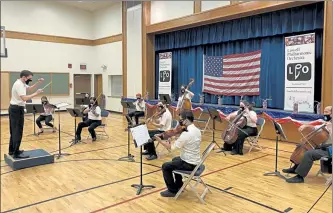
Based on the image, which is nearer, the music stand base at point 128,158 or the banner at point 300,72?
the music stand base at point 128,158

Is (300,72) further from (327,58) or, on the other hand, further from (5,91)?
(5,91)

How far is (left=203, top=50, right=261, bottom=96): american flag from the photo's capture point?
9.94 metres

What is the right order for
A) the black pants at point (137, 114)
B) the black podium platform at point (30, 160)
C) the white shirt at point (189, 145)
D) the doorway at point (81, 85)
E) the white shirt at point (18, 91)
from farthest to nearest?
the doorway at point (81, 85) → the black pants at point (137, 114) → the black podium platform at point (30, 160) → the white shirt at point (18, 91) → the white shirt at point (189, 145)

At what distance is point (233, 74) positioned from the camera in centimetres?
1055

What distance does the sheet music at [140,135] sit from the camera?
421 centimetres

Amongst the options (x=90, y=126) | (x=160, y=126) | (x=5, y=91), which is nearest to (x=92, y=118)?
(x=90, y=126)

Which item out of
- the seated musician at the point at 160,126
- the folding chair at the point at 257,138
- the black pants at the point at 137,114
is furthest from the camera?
the black pants at the point at 137,114

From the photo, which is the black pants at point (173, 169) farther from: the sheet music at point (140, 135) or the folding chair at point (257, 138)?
the folding chair at point (257, 138)

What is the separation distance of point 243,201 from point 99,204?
6.72 feet

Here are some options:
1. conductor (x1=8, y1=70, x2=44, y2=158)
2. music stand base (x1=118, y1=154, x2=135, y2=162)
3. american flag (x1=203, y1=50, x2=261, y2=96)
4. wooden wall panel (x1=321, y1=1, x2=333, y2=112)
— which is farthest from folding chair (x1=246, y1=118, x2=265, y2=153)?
conductor (x1=8, y1=70, x2=44, y2=158)

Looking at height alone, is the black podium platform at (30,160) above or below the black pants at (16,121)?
below

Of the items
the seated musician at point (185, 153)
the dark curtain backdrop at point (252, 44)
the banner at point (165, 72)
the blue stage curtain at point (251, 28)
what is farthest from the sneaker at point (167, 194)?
the banner at point (165, 72)

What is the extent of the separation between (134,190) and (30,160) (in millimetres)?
2569

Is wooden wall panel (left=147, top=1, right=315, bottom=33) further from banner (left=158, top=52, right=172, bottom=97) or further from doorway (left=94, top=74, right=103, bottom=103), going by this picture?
doorway (left=94, top=74, right=103, bottom=103)
